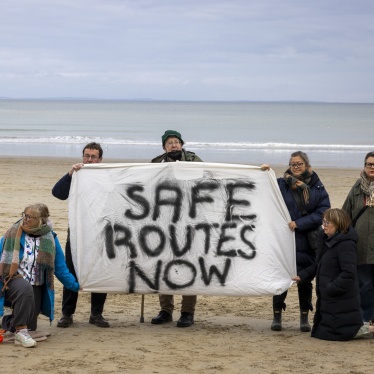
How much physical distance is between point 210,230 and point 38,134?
3930 cm

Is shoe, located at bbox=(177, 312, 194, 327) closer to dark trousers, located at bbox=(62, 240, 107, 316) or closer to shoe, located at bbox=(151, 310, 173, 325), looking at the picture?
shoe, located at bbox=(151, 310, 173, 325)

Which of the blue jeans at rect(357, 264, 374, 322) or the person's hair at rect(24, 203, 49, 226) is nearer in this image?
the person's hair at rect(24, 203, 49, 226)

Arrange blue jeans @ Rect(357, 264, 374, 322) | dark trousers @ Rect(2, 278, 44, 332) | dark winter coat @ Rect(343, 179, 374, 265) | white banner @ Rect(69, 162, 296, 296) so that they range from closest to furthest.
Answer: dark trousers @ Rect(2, 278, 44, 332), dark winter coat @ Rect(343, 179, 374, 265), blue jeans @ Rect(357, 264, 374, 322), white banner @ Rect(69, 162, 296, 296)

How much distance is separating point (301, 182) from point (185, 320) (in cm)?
167

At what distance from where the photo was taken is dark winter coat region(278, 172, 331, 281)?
282 inches

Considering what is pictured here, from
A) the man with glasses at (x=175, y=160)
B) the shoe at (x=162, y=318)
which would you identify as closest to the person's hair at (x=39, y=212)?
the man with glasses at (x=175, y=160)

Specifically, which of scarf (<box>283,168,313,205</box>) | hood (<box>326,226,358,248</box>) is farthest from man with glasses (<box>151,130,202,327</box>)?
hood (<box>326,226,358,248</box>)

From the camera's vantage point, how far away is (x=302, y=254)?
7289 mm

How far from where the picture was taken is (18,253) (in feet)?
22.1

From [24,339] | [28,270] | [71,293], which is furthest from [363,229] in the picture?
[24,339]

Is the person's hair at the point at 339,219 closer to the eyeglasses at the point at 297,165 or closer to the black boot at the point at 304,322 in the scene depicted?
the eyeglasses at the point at 297,165

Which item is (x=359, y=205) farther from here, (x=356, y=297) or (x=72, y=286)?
(x=72, y=286)

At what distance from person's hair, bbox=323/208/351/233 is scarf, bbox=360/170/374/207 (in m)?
0.28

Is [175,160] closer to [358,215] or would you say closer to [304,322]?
[358,215]
